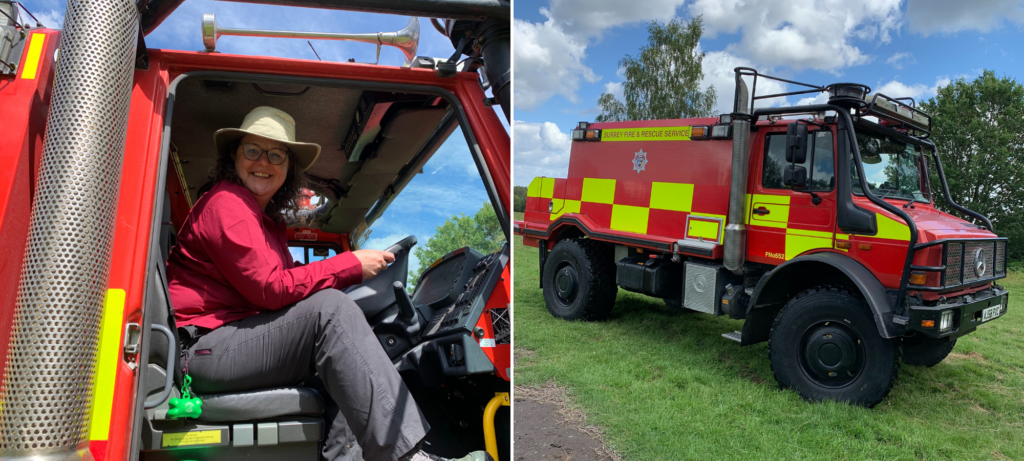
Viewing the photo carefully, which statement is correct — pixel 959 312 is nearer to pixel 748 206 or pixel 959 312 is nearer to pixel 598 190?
pixel 748 206

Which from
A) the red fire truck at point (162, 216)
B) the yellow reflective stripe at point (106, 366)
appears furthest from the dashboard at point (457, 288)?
the yellow reflective stripe at point (106, 366)

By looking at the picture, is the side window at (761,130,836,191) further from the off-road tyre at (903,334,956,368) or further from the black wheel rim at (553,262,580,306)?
the black wheel rim at (553,262,580,306)

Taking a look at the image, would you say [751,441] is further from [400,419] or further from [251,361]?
[251,361]

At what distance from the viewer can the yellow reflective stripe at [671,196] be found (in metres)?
5.57

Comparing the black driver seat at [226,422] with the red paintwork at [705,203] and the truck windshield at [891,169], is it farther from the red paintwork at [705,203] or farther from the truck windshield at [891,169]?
the truck windshield at [891,169]

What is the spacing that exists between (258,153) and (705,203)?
4.18 m

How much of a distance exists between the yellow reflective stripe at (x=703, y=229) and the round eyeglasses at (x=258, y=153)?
13.3ft

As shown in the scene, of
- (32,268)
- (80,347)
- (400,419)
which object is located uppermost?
(32,268)

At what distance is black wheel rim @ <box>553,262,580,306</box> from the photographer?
262 inches

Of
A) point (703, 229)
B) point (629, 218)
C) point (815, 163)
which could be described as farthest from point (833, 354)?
point (629, 218)

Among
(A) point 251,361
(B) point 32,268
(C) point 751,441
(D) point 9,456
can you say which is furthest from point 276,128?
(C) point 751,441

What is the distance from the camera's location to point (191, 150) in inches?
110

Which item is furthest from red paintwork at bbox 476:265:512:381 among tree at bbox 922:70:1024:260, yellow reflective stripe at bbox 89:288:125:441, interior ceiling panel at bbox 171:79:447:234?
tree at bbox 922:70:1024:260

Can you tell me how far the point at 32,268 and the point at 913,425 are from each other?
14.9ft
